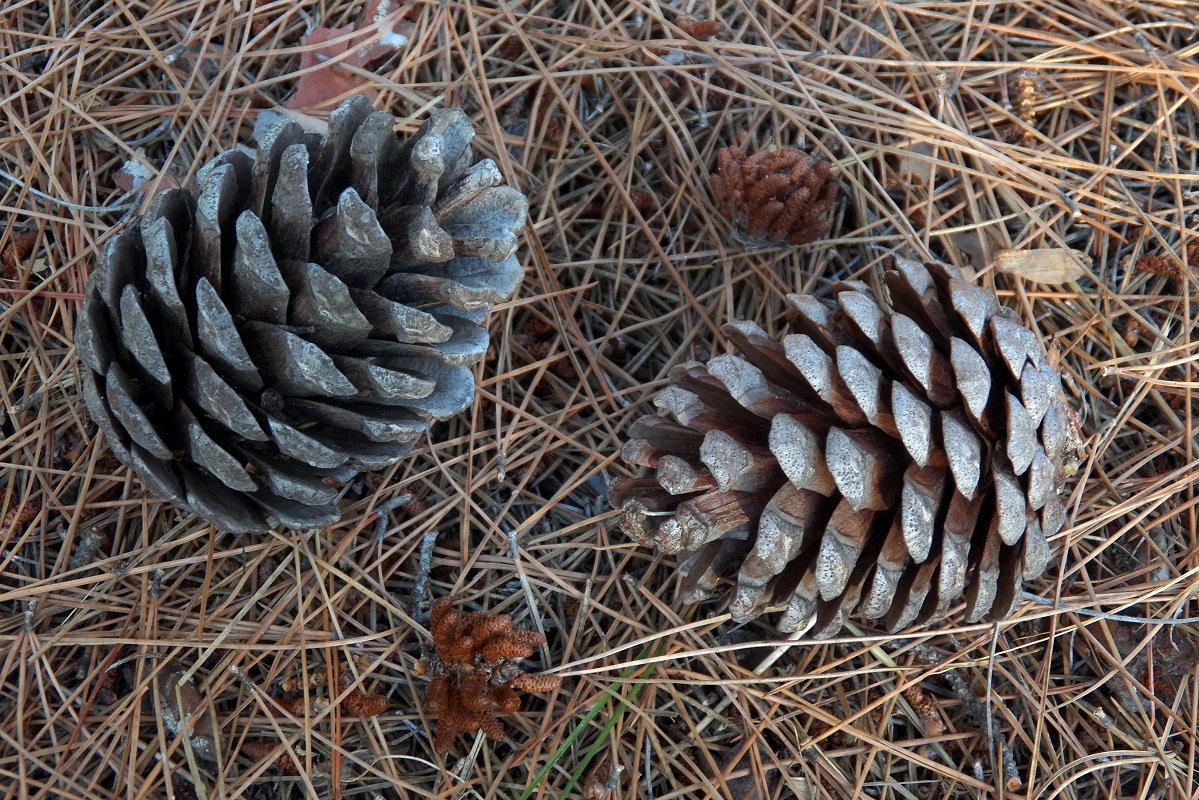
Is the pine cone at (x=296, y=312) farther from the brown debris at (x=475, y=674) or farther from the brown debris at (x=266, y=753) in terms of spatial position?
the brown debris at (x=266, y=753)

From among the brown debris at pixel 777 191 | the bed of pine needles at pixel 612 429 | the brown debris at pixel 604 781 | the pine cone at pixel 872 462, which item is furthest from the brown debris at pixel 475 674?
the brown debris at pixel 777 191

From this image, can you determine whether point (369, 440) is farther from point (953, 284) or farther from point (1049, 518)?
point (1049, 518)

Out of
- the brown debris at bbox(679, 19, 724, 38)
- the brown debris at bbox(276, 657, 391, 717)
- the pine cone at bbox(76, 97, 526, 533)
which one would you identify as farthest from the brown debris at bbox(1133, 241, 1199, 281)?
the brown debris at bbox(276, 657, 391, 717)

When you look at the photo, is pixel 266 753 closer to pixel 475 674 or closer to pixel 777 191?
pixel 475 674

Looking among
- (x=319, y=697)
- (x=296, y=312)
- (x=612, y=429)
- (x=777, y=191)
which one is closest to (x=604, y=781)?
(x=319, y=697)

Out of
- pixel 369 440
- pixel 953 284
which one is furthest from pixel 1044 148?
pixel 369 440

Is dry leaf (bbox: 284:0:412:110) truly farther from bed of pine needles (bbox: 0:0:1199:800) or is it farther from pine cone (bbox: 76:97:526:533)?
pine cone (bbox: 76:97:526:533)

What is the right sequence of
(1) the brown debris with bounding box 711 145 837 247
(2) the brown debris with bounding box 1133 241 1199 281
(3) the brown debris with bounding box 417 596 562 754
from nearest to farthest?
(3) the brown debris with bounding box 417 596 562 754
(1) the brown debris with bounding box 711 145 837 247
(2) the brown debris with bounding box 1133 241 1199 281
